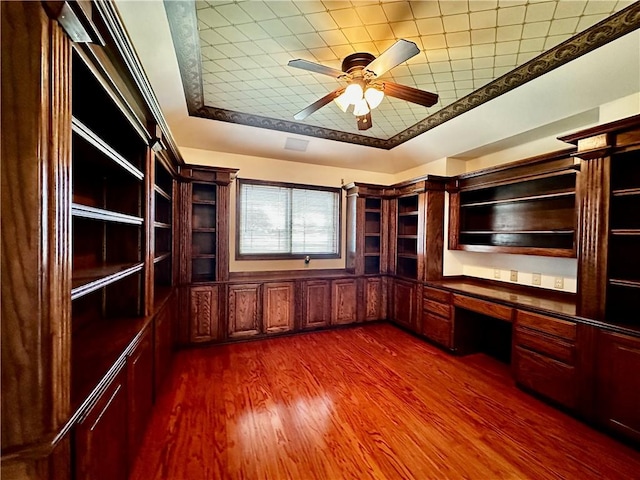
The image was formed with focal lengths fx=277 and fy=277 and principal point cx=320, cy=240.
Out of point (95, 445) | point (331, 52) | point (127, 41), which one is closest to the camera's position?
point (95, 445)

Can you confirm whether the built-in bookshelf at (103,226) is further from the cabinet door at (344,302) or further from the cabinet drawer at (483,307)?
the cabinet drawer at (483,307)

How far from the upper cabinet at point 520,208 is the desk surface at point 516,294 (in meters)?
0.48

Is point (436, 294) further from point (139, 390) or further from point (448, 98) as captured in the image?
point (139, 390)

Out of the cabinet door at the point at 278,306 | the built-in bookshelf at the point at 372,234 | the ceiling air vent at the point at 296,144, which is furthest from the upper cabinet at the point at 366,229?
the cabinet door at the point at 278,306

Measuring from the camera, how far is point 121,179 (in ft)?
7.09

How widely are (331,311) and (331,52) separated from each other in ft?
Answer: 10.9

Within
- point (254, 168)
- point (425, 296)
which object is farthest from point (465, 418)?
point (254, 168)

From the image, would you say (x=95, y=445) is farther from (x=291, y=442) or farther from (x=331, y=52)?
(x=331, y=52)

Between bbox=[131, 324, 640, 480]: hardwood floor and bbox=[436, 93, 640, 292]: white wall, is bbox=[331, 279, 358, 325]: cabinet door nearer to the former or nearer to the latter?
bbox=[131, 324, 640, 480]: hardwood floor

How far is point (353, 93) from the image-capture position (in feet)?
7.08

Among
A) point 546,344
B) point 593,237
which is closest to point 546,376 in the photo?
point 546,344

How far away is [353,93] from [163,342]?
2793 millimetres

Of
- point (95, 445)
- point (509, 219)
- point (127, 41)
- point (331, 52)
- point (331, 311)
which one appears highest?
point (331, 52)

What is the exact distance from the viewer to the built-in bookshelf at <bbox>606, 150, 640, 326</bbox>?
2.15m
